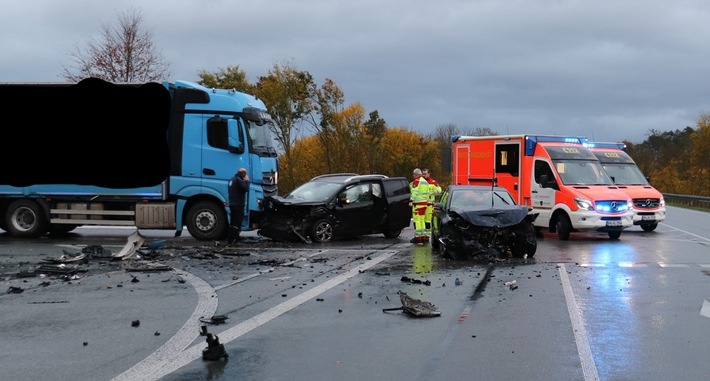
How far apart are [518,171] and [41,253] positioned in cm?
1313

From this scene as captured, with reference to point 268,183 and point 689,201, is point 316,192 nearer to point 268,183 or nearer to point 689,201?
point 268,183

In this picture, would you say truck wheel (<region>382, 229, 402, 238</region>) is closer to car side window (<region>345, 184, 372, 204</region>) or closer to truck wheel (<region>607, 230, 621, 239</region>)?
car side window (<region>345, 184, 372, 204</region>)

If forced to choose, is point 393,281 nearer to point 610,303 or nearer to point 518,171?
point 610,303

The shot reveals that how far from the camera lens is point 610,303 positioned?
30.0 feet

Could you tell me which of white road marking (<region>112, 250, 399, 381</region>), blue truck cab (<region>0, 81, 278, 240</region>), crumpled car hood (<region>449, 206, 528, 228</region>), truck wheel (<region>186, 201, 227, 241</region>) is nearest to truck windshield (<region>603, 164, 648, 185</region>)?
crumpled car hood (<region>449, 206, 528, 228</region>)

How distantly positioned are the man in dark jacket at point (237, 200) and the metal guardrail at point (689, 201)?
109ft

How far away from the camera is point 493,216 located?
14062 mm

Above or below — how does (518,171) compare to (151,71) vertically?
below

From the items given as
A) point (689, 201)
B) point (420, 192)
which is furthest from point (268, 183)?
point (689, 201)

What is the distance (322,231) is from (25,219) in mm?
→ 7754

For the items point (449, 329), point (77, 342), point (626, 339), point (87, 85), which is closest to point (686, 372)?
point (626, 339)

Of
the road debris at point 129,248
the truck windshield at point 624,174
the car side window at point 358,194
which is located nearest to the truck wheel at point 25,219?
the road debris at point 129,248

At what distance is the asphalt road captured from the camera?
604cm

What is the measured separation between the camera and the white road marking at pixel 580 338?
19.3 ft
